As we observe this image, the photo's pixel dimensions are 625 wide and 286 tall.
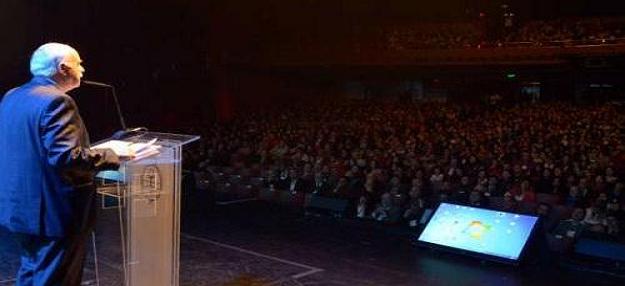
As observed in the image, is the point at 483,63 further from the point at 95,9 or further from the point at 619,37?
the point at 95,9

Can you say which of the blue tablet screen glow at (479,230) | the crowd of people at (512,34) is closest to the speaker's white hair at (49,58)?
the blue tablet screen glow at (479,230)

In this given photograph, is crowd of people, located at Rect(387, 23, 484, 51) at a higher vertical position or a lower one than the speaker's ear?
higher

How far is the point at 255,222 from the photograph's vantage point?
11.0 m

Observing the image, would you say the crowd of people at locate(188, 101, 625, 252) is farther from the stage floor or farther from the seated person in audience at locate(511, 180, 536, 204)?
the stage floor

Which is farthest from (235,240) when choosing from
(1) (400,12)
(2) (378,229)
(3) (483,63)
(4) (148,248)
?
(1) (400,12)

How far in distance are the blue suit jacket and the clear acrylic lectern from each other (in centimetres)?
74

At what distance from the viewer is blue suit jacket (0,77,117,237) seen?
8.27 ft

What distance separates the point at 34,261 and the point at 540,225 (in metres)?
6.87

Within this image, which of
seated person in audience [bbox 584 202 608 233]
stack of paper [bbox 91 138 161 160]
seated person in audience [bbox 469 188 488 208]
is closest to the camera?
stack of paper [bbox 91 138 161 160]

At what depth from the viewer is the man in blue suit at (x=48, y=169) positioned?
2529 millimetres

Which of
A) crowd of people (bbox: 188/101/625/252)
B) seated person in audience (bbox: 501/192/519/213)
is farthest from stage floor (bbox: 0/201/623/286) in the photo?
seated person in audience (bbox: 501/192/519/213)

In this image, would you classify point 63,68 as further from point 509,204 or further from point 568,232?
point 509,204

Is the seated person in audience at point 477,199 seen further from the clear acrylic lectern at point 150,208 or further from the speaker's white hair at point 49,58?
the speaker's white hair at point 49,58

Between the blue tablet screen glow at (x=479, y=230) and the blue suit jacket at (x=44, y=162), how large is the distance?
653 centimetres
